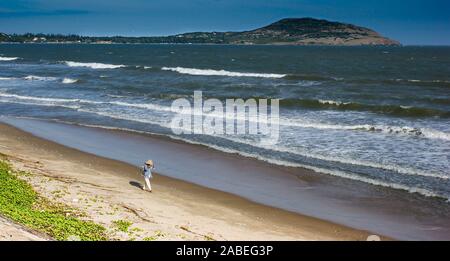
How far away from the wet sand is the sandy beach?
1.17 ft

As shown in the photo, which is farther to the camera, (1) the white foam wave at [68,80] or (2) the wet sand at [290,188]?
(1) the white foam wave at [68,80]

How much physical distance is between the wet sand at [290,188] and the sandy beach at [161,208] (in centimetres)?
36

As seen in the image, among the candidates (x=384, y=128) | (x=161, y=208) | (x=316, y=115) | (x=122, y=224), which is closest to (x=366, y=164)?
(x=384, y=128)

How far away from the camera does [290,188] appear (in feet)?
54.9

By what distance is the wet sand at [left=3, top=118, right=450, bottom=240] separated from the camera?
1380 centimetres

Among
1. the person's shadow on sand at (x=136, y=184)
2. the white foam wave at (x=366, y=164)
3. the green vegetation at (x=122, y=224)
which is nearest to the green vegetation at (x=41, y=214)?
the green vegetation at (x=122, y=224)

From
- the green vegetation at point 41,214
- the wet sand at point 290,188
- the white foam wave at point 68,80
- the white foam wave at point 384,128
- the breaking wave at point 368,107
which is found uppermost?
the white foam wave at point 68,80

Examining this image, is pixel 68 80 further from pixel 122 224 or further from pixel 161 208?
pixel 122 224

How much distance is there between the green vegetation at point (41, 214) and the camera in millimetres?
10273

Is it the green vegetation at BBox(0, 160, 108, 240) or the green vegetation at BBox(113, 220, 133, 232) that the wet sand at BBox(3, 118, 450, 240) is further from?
the green vegetation at BBox(0, 160, 108, 240)

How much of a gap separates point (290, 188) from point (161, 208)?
4.73 m

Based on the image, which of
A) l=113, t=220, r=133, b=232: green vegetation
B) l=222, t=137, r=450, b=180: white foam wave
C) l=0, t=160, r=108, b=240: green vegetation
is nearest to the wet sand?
l=222, t=137, r=450, b=180: white foam wave

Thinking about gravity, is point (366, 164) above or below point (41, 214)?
below

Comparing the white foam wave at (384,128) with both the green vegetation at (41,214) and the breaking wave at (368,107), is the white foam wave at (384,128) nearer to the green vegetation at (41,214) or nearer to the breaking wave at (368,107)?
the breaking wave at (368,107)
